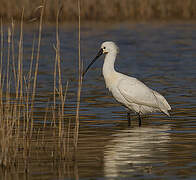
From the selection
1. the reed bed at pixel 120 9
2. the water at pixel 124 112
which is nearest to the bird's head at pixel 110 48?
the water at pixel 124 112

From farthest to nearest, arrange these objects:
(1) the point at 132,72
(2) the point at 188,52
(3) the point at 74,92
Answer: (2) the point at 188,52 < (1) the point at 132,72 < (3) the point at 74,92

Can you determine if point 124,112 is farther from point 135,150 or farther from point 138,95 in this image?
point 135,150

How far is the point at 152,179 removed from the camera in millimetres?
7086

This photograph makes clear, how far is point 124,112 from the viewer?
Answer: 12555mm

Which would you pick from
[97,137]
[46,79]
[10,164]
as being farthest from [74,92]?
[10,164]

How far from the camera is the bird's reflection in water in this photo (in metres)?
7.66

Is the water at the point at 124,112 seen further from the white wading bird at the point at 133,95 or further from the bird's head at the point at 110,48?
the bird's head at the point at 110,48

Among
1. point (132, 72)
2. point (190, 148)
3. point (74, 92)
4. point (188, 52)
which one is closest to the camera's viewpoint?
point (190, 148)

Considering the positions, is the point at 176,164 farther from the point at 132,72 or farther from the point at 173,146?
the point at 132,72

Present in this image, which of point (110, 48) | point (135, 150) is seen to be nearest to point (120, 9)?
point (110, 48)

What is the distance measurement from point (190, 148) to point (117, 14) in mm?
21289

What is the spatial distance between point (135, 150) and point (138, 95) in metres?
2.86

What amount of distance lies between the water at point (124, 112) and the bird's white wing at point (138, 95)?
0.31 metres

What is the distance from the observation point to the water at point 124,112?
7.65 m
